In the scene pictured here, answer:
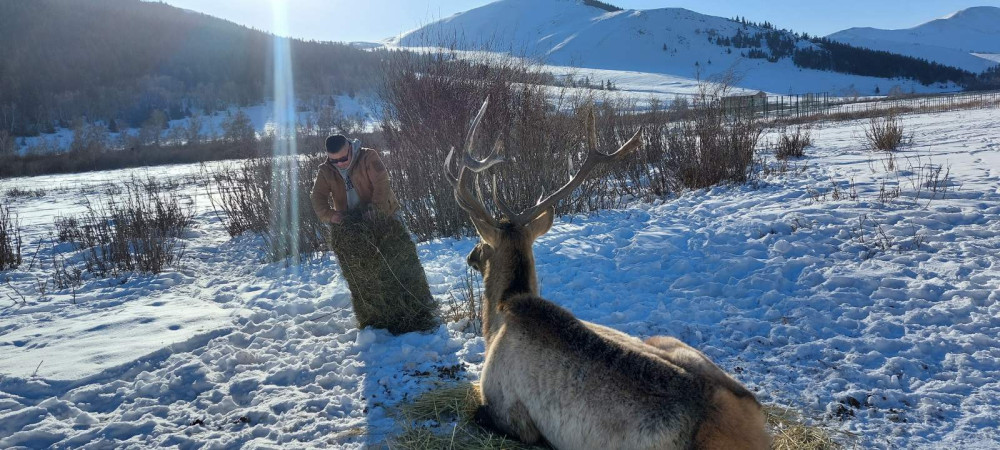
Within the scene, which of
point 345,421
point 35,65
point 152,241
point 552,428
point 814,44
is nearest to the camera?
point 552,428

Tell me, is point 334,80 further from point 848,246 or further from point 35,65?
point 848,246

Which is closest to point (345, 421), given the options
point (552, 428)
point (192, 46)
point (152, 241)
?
point (552, 428)

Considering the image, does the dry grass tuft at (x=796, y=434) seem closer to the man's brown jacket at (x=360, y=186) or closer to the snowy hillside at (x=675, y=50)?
the man's brown jacket at (x=360, y=186)

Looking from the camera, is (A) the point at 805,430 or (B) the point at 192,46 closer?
(A) the point at 805,430

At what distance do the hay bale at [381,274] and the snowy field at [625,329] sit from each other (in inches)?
9.0

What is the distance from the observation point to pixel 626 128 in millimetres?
16297

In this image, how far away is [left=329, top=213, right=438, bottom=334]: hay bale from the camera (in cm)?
595

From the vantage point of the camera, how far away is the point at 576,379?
10.6 feet

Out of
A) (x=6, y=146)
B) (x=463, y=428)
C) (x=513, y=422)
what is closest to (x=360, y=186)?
(x=463, y=428)

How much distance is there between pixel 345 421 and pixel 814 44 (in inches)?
7054

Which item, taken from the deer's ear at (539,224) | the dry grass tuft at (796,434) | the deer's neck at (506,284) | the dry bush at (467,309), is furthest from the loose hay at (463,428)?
the dry bush at (467,309)

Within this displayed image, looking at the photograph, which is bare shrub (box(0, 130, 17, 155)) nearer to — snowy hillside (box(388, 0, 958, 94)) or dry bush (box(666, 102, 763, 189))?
dry bush (box(666, 102, 763, 189))

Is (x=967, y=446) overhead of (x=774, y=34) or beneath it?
beneath

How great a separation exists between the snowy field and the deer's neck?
0.98 metres
